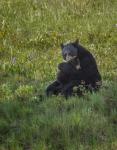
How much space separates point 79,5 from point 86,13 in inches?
25.9

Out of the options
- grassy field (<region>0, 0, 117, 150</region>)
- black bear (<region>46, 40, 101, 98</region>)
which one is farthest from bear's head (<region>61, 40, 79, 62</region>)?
grassy field (<region>0, 0, 117, 150</region>)

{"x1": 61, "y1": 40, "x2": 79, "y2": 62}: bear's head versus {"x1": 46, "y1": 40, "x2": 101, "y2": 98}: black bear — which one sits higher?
{"x1": 61, "y1": 40, "x2": 79, "y2": 62}: bear's head

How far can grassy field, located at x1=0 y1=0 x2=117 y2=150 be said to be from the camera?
23.4 ft

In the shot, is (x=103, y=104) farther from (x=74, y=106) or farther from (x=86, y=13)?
(x=86, y=13)

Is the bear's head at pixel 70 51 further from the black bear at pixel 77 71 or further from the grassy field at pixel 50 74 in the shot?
the grassy field at pixel 50 74

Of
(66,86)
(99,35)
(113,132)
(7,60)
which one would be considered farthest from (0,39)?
(113,132)

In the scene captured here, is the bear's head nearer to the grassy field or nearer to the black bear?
the black bear

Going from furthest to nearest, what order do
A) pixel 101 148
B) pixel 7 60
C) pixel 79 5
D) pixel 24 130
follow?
pixel 79 5 → pixel 7 60 → pixel 24 130 → pixel 101 148

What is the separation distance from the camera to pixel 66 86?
8.73 meters

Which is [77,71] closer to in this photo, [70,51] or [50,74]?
[70,51]

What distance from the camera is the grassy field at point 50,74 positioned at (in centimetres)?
713

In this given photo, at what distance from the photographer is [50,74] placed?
11.0m

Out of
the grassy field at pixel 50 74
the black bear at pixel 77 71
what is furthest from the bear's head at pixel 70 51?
the grassy field at pixel 50 74

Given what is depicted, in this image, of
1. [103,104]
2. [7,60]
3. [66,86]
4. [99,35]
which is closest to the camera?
[103,104]
